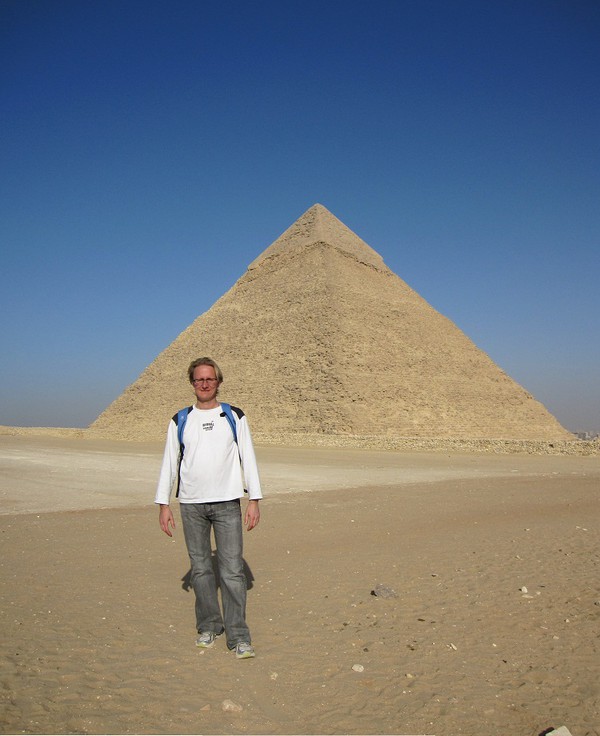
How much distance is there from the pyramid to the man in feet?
91.4

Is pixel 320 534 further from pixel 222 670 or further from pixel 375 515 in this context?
pixel 222 670

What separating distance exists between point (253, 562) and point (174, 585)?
38.2 inches

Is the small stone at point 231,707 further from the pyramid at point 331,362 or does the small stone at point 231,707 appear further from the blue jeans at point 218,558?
the pyramid at point 331,362

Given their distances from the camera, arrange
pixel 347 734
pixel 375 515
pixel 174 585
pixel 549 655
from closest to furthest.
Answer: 1. pixel 347 734
2. pixel 549 655
3. pixel 174 585
4. pixel 375 515

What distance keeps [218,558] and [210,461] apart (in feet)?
1.96

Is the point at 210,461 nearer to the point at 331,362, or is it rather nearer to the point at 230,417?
the point at 230,417

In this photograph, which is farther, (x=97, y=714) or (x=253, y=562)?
(x=253, y=562)

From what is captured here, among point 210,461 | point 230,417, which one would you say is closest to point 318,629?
point 210,461

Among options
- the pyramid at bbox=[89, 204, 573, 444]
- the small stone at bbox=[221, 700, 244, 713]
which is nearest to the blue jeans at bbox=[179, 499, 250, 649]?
the small stone at bbox=[221, 700, 244, 713]

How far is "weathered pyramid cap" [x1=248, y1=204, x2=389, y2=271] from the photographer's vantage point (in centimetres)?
5634

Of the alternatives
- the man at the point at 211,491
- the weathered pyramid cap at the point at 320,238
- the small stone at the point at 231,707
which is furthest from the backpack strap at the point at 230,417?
the weathered pyramid cap at the point at 320,238

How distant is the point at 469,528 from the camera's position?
7.02 meters

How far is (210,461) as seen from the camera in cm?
349

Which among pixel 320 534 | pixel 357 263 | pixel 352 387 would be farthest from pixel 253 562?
pixel 357 263
